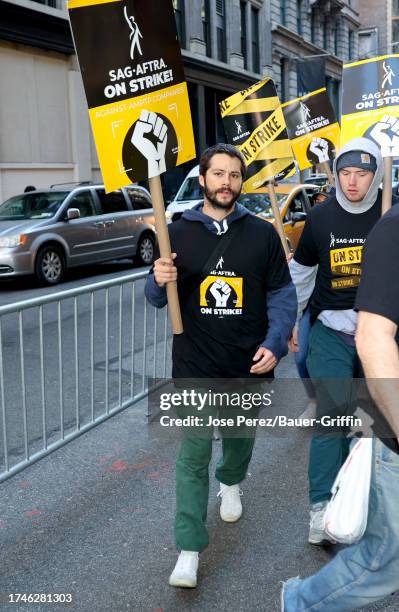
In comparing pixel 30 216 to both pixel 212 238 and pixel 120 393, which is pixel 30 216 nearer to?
pixel 120 393

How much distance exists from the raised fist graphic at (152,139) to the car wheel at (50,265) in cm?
915

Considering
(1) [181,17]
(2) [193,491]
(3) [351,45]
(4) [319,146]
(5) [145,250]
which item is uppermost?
(3) [351,45]

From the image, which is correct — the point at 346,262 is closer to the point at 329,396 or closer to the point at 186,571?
the point at 329,396

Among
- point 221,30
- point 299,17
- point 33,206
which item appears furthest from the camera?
point 299,17

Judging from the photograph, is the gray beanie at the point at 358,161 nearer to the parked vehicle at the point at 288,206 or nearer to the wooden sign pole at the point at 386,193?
the wooden sign pole at the point at 386,193

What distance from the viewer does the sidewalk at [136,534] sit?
3.10 m

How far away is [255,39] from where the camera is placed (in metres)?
35.6

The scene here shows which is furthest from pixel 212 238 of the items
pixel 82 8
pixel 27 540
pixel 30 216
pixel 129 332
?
pixel 30 216

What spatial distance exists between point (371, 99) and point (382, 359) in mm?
3576

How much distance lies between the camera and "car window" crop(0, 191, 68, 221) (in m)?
13.2

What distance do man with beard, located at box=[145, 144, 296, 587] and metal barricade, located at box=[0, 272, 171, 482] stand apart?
0.97 meters

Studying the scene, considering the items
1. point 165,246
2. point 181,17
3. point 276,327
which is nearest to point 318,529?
point 276,327

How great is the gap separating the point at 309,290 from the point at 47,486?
191 centimetres

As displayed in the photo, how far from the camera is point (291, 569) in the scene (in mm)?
3301
